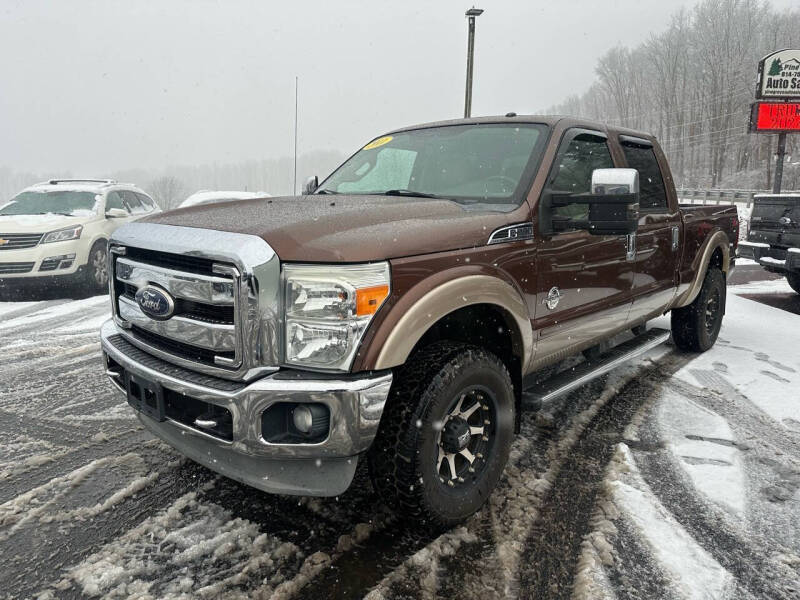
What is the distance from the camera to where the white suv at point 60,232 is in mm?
7941

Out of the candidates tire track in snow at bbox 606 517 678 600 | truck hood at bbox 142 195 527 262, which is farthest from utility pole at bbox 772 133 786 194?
tire track in snow at bbox 606 517 678 600

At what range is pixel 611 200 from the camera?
2.67 meters

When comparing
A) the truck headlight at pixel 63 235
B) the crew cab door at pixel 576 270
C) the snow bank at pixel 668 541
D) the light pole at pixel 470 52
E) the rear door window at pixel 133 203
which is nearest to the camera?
the snow bank at pixel 668 541

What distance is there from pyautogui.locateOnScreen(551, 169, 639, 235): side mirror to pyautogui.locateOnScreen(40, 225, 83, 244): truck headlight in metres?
7.75

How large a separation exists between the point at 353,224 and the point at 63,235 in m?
7.54

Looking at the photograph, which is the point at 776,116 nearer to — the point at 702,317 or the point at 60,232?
the point at 702,317

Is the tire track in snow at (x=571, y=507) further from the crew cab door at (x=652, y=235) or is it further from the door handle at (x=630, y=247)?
the door handle at (x=630, y=247)

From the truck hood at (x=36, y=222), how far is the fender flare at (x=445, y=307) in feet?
25.7

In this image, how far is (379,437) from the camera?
227cm

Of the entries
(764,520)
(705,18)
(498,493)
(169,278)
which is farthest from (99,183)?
(705,18)

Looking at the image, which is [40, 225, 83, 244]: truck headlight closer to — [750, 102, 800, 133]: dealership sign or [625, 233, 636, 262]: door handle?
[625, 233, 636, 262]: door handle

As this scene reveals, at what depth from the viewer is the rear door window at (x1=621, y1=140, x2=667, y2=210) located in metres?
4.00

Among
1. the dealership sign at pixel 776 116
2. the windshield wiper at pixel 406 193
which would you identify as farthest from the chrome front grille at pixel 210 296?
the dealership sign at pixel 776 116

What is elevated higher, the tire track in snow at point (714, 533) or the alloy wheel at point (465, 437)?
the alloy wheel at point (465, 437)
